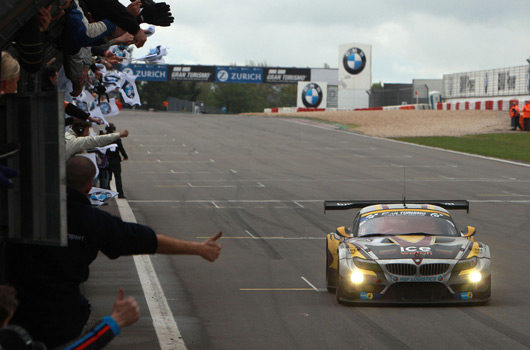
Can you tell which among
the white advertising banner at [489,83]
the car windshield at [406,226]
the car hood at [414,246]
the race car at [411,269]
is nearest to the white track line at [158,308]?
the race car at [411,269]

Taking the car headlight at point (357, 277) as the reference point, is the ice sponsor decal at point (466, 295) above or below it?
below

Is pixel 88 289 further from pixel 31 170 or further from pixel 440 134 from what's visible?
pixel 440 134

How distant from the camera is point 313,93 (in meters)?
88.8

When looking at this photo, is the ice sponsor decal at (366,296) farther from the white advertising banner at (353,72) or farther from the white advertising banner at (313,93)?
the white advertising banner at (353,72)

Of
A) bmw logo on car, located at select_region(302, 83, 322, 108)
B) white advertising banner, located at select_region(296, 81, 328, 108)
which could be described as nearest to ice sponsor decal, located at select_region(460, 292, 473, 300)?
white advertising banner, located at select_region(296, 81, 328, 108)

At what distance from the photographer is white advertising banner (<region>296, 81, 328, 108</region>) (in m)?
88.4

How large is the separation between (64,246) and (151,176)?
29.8m

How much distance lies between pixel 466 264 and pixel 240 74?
90.5m

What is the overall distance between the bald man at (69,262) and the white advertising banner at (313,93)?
83.5 m

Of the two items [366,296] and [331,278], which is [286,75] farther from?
[366,296]

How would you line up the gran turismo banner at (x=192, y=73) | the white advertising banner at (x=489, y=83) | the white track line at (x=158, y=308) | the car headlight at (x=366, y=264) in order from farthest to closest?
1. the gran turismo banner at (x=192, y=73)
2. the white advertising banner at (x=489, y=83)
3. the car headlight at (x=366, y=264)
4. the white track line at (x=158, y=308)

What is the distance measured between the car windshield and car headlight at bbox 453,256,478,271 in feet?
3.35

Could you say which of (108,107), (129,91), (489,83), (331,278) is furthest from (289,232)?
(489,83)

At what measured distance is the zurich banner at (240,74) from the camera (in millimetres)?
101688
